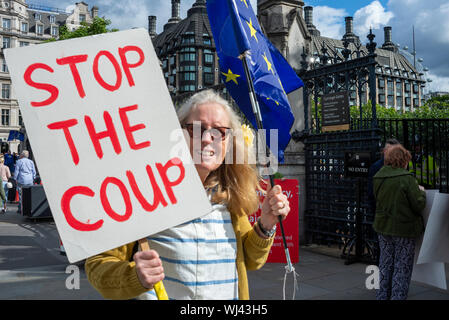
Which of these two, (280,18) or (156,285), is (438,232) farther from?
(280,18)

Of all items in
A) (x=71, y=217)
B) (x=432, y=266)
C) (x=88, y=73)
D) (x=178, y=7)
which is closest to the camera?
(x=71, y=217)

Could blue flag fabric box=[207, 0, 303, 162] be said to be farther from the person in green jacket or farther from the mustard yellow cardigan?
the person in green jacket

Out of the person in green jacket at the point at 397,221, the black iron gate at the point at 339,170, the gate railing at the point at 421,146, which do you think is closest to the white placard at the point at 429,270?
the person in green jacket at the point at 397,221

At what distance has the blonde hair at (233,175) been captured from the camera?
1810 mm

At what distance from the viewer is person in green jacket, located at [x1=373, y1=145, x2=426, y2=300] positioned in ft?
13.6

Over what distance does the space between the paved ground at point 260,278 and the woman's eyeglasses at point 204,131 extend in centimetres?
341

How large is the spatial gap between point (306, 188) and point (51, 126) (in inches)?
265

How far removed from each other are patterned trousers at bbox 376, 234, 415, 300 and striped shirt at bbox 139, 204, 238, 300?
3.09 m

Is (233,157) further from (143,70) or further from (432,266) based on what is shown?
(432,266)

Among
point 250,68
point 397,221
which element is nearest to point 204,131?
point 250,68

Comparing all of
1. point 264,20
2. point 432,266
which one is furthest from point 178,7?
point 432,266

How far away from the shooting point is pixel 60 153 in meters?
1.40

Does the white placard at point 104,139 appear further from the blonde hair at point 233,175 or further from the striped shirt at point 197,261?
the blonde hair at point 233,175

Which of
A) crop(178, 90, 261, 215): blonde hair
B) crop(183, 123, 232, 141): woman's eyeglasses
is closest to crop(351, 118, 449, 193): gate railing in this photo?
crop(178, 90, 261, 215): blonde hair
